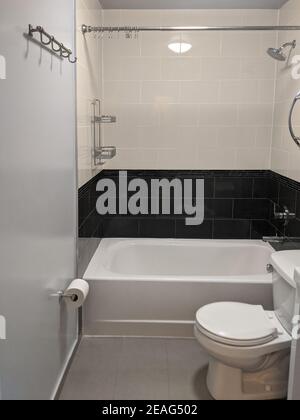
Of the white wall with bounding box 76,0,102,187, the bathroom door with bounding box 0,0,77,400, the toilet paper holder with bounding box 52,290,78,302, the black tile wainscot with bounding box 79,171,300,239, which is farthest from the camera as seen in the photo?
the black tile wainscot with bounding box 79,171,300,239

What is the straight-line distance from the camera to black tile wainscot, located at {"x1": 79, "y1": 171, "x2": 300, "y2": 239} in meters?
3.78

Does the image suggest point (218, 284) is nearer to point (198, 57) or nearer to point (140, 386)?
point (140, 386)

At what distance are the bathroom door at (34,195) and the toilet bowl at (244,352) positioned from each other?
82 cm

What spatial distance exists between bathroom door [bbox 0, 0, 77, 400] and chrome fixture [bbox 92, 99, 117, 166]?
77 cm

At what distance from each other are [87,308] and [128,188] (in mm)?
1225

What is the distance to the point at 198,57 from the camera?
3.62 m

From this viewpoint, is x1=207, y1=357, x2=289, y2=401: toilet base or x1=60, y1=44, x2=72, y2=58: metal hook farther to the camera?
x1=207, y1=357, x2=289, y2=401: toilet base

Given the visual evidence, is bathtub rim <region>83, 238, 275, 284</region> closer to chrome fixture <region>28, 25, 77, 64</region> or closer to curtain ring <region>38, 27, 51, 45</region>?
chrome fixture <region>28, 25, 77, 64</region>

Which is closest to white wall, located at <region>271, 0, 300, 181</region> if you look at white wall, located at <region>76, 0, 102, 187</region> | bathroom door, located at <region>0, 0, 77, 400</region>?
white wall, located at <region>76, 0, 102, 187</region>

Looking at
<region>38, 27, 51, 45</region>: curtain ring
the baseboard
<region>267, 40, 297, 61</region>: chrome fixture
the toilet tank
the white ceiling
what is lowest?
the baseboard

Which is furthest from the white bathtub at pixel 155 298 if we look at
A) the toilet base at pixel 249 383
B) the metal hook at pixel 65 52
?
the metal hook at pixel 65 52

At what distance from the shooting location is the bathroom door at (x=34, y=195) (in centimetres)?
152

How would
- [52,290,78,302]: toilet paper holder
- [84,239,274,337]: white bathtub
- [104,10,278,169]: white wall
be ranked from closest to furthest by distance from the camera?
[52,290,78,302]: toilet paper holder < [84,239,274,337]: white bathtub < [104,10,278,169]: white wall

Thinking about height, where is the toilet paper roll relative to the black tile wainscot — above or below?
below
